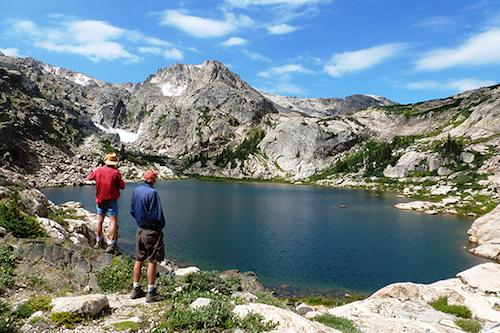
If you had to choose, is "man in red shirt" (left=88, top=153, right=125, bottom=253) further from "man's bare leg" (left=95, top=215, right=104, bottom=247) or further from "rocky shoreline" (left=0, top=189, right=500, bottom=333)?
"rocky shoreline" (left=0, top=189, right=500, bottom=333)

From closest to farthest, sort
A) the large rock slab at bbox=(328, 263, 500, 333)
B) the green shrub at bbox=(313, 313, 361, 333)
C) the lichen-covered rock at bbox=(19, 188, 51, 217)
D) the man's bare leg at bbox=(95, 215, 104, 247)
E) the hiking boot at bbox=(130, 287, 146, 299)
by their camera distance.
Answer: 1. the hiking boot at bbox=(130, 287, 146, 299)
2. the green shrub at bbox=(313, 313, 361, 333)
3. the man's bare leg at bbox=(95, 215, 104, 247)
4. the large rock slab at bbox=(328, 263, 500, 333)
5. the lichen-covered rock at bbox=(19, 188, 51, 217)

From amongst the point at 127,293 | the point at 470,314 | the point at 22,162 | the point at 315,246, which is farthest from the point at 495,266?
the point at 22,162

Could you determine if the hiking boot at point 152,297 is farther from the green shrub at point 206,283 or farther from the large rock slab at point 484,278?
the large rock slab at point 484,278

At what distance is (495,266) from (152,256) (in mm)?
33152

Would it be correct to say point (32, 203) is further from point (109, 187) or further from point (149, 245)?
point (149, 245)

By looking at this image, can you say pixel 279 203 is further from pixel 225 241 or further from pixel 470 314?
pixel 470 314

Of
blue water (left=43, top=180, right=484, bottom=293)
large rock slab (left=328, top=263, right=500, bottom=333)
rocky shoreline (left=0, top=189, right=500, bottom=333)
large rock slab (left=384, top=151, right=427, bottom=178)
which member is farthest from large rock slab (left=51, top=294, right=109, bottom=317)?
large rock slab (left=384, top=151, right=427, bottom=178)

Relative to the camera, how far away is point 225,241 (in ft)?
195

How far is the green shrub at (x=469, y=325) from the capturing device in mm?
19673

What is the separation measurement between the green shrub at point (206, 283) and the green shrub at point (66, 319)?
412 cm

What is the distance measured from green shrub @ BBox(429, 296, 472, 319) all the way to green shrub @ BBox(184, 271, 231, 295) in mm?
15801

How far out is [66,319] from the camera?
1106 cm

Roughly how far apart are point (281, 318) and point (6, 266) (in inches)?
439

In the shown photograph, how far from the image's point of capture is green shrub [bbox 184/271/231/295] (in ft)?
47.6
